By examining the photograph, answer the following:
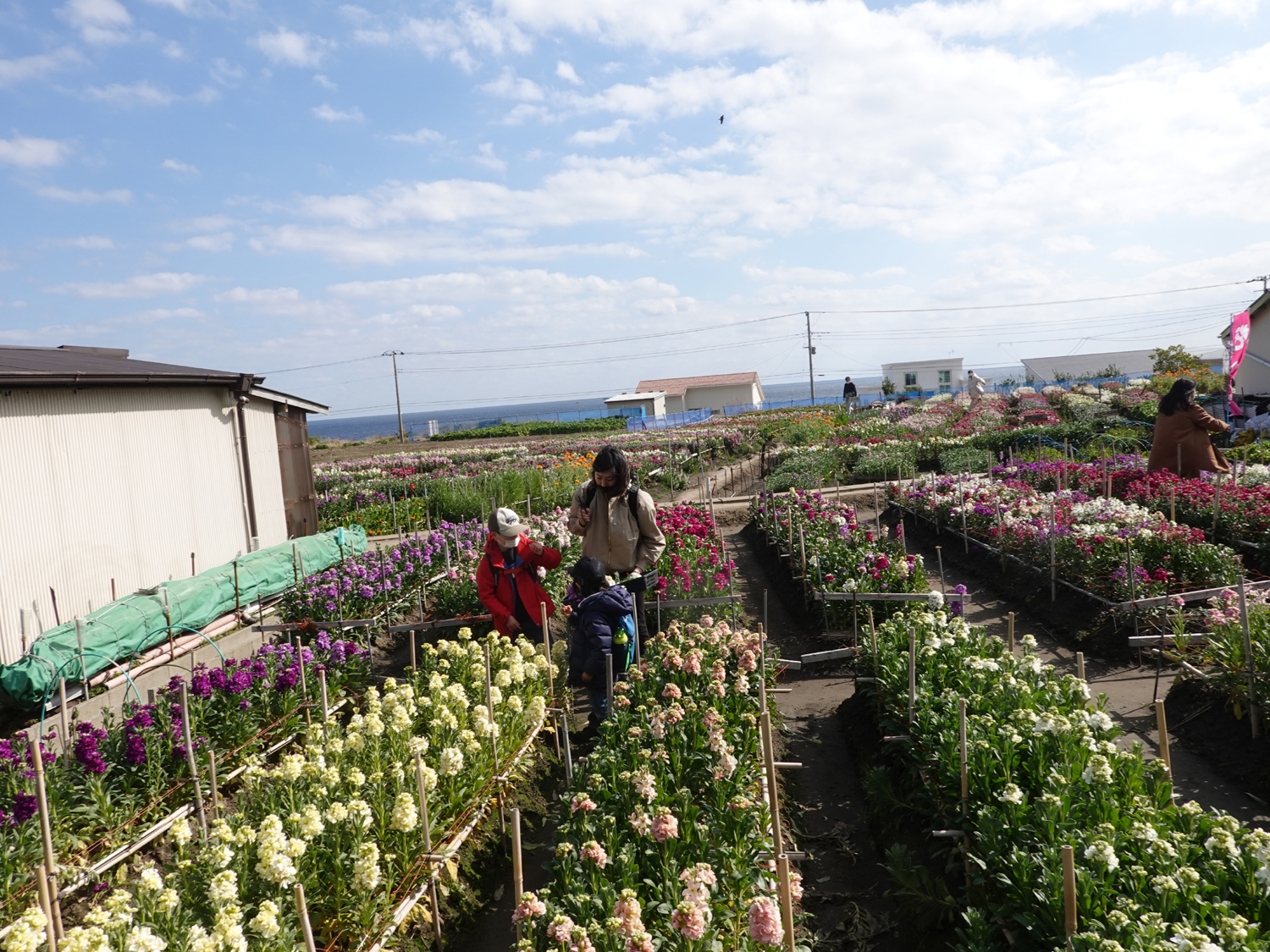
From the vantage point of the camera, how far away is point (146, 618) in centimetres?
715

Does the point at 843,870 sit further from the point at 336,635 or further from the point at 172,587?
the point at 172,587

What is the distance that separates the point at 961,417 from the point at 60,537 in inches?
996

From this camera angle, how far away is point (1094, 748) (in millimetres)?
3330

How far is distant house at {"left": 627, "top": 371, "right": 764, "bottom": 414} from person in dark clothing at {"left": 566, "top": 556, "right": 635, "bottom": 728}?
181 feet

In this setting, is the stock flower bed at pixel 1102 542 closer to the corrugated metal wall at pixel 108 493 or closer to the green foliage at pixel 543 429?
the corrugated metal wall at pixel 108 493

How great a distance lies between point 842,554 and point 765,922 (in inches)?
226

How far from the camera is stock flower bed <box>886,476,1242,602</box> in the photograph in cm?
686

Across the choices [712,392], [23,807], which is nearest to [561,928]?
[23,807]

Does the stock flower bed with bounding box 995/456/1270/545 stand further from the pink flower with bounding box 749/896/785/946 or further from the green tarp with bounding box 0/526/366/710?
the green tarp with bounding box 0/526/366/710

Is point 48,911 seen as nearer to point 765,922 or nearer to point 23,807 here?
point 23,807

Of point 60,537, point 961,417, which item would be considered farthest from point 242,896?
point 961,417

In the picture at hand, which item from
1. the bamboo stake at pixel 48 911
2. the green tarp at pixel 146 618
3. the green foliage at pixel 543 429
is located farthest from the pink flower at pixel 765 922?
the green foliage at pixel 543 429

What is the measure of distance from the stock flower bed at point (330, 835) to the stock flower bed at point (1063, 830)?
7.10 ft

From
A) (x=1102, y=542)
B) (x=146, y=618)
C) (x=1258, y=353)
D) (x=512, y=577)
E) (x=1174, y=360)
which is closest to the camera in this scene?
(x=512, y=577)
